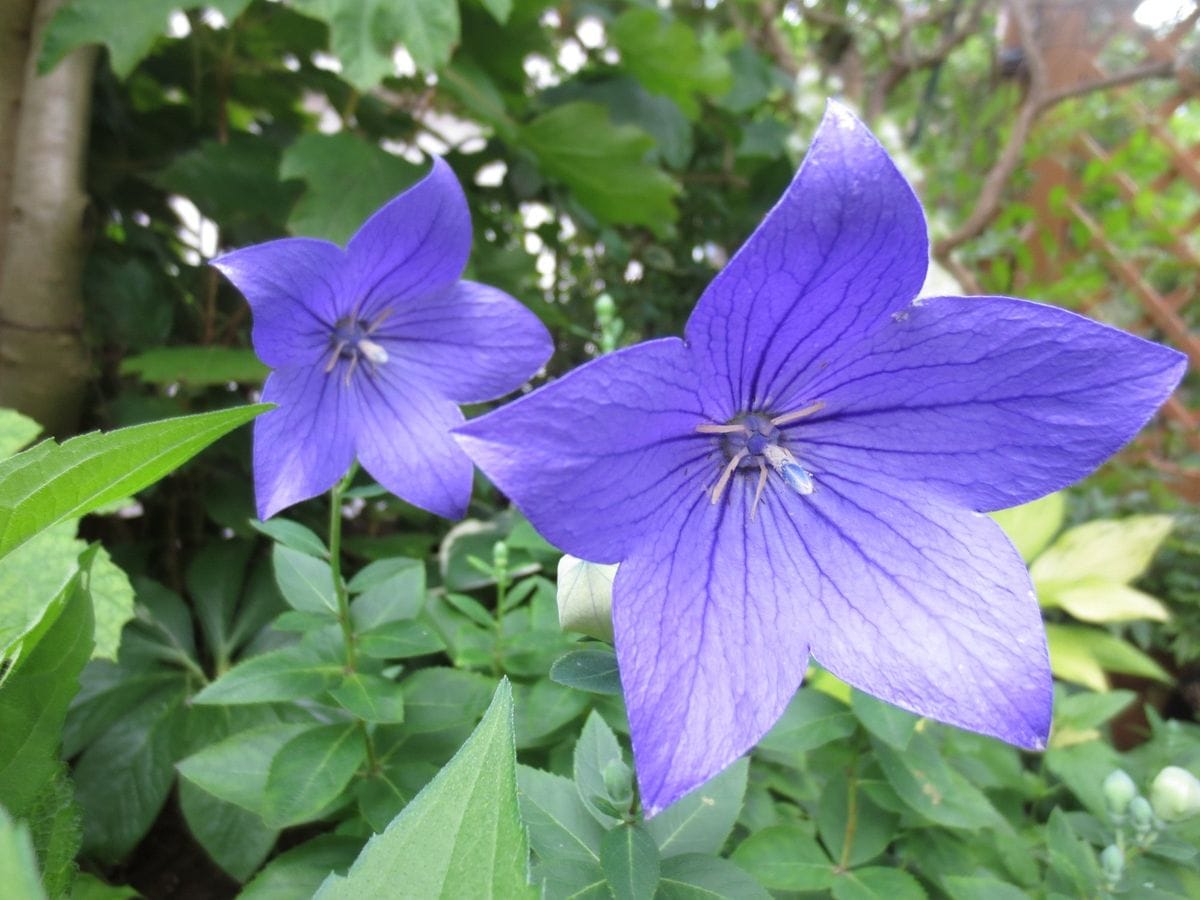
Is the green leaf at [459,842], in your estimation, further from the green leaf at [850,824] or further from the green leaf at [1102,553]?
the green leaf at [1102,553]

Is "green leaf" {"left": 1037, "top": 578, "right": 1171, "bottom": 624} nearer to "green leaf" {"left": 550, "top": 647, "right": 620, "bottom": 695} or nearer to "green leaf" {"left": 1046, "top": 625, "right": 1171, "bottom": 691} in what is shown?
"green leaf" {"left": 1046, "top": 625, "right": 1171, "bottom": 691}

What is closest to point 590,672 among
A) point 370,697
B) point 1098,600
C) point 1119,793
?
point 370,697

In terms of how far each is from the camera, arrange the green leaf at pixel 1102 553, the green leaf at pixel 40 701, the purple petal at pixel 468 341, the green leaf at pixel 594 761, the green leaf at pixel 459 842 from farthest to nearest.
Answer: the green leaf at pixel 1102 553 → the purple petal at pixel 468 341 → the green leaf at pixel 594 761 → the green leaf at pixel 40 701 → the green leaf at pixel 459 842

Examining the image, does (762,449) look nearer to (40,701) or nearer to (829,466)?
(829,466)

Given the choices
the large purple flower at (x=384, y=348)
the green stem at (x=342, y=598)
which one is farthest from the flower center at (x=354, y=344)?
the green stem at (x=342, y=598)

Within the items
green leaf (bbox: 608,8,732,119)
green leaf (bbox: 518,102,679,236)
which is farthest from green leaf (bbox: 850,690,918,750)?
green leaf (bbox: 608,8,732,119)

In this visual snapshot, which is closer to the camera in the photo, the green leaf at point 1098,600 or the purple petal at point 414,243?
the purple petal at point 414,243

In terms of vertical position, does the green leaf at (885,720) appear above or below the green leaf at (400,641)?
above
